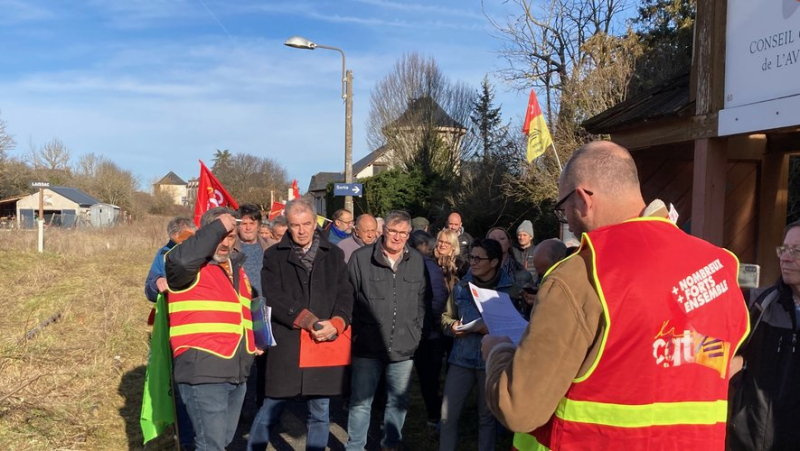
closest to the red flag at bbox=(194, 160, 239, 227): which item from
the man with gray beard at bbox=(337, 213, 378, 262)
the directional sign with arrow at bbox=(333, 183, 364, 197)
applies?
the man with gray beard at bbox=(337, 213, 378, 262)

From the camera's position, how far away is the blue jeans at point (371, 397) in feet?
14.4

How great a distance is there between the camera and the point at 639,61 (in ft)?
48.3

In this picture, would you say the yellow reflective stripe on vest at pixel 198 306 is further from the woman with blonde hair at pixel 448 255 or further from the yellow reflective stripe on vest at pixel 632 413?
the woman with blonde hair at pixel 448 255

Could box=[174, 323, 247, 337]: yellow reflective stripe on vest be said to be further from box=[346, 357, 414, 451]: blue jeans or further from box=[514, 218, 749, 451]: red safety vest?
box=[514, 218, 749, 451]: red safety vest

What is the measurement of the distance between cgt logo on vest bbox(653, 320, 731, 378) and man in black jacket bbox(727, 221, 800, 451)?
3.79ft

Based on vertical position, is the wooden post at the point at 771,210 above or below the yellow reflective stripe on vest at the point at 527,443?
above

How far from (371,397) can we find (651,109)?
3.42 m

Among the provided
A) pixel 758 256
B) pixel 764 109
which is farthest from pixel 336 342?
pixel 758 256

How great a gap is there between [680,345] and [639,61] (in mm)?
14528

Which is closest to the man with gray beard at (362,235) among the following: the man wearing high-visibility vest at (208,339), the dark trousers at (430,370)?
the dark trousers at (430,370)

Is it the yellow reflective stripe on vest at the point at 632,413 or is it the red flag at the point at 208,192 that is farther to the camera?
the red flag at the point at 208,192

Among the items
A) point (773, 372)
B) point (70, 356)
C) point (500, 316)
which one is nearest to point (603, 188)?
point (500, 316)

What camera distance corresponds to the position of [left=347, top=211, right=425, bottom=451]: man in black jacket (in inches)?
176

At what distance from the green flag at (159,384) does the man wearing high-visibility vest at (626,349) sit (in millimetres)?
2973
